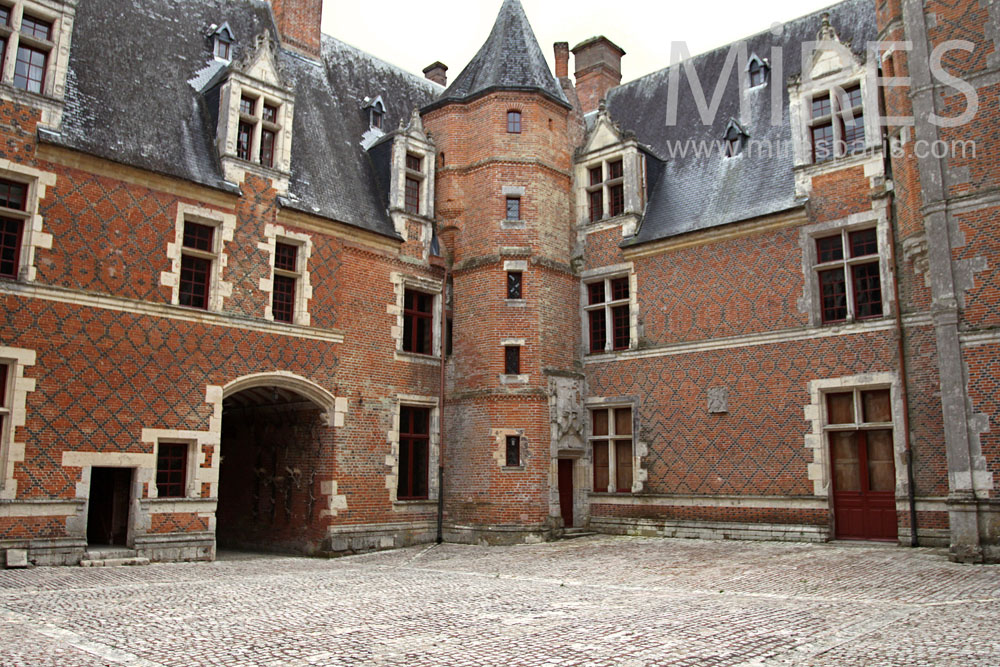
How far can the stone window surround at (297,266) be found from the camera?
14000 millimetres

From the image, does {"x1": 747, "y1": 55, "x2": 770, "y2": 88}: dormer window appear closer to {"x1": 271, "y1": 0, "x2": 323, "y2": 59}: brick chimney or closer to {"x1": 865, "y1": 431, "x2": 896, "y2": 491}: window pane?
{"x1": 865, "y1": 431, "x2": 896, "y2": 491}: window pane

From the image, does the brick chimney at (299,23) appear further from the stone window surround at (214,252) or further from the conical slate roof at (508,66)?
the stone window surround at (214,252)

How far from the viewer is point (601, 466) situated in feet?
55.0

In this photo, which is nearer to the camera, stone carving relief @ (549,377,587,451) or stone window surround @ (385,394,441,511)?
stone window surround @ (385,394,441,511)

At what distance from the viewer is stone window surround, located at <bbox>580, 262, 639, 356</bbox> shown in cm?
1638

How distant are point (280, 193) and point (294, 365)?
3133 millimetres

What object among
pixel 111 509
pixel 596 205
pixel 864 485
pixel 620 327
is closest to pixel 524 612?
pixel 864 485

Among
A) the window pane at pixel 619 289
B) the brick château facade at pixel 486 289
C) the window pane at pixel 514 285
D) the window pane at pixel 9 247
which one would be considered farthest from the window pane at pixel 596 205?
the window pane at pixel 9 247

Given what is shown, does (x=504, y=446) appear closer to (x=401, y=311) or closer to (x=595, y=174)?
(x=401, y=311)

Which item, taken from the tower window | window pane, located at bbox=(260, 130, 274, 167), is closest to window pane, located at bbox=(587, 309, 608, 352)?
the tower window

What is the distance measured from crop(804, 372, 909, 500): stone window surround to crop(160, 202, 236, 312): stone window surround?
33.1 ft

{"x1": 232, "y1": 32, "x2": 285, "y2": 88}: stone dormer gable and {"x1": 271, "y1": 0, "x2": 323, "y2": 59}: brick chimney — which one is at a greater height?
{"x1": 271, "y1": 0, "x2": 323, "y2": 59}: brick chimney

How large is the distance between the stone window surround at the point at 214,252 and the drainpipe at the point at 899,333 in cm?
1101

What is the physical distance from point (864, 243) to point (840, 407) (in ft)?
9.43
